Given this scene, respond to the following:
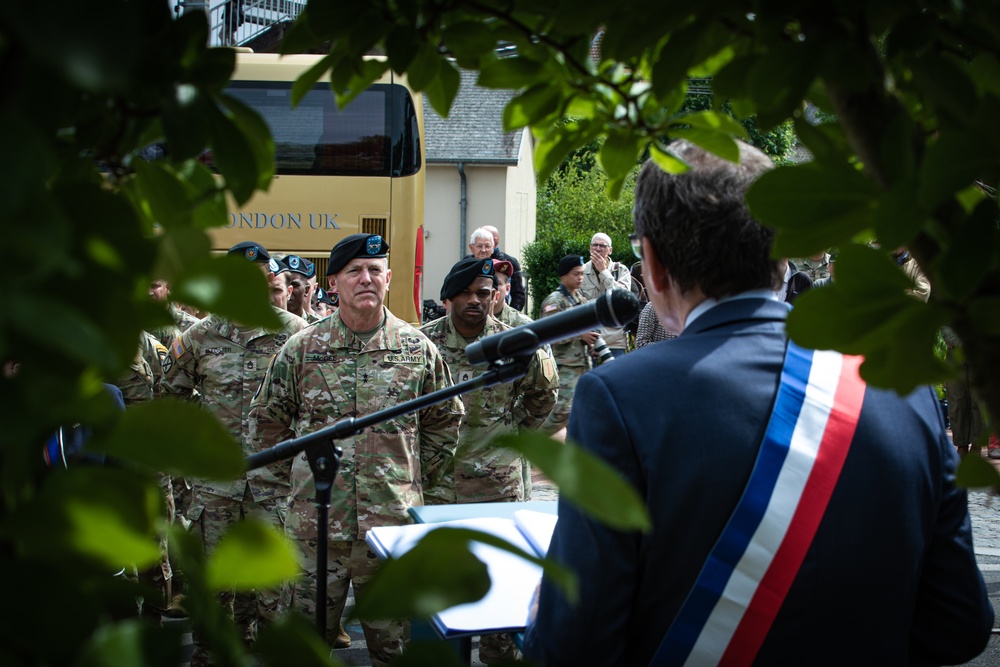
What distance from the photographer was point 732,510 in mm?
1514

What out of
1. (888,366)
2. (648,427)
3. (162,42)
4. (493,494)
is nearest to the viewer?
(162,42)

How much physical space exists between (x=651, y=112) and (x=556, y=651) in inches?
34.9

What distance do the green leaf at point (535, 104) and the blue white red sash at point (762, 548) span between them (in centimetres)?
70

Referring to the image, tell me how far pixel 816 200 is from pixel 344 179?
34.4 ft

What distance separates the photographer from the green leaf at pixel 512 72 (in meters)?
1.01

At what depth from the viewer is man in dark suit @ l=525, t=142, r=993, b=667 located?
4.93 ft

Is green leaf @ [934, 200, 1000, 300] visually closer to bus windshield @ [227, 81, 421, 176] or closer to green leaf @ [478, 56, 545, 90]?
green leaf @ [478, 56, 545, 90]

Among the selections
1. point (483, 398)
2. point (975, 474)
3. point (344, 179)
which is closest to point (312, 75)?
point (975, 474)

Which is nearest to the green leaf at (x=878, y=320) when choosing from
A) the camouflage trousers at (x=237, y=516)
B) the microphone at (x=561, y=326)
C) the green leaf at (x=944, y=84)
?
the green leaf at (x=944, y=84)

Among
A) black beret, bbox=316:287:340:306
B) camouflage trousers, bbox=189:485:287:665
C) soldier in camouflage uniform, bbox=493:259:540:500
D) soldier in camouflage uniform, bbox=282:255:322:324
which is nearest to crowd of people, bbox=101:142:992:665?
camouflage trousers, bbox=189:485:287:665

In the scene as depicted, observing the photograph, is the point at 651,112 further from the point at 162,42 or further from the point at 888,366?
the point at 162,42

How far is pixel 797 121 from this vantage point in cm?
79

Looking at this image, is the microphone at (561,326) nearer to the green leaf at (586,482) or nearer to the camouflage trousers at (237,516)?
the green leaf at (586,482)

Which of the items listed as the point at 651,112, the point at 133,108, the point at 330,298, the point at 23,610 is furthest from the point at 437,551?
the point at 330,298
